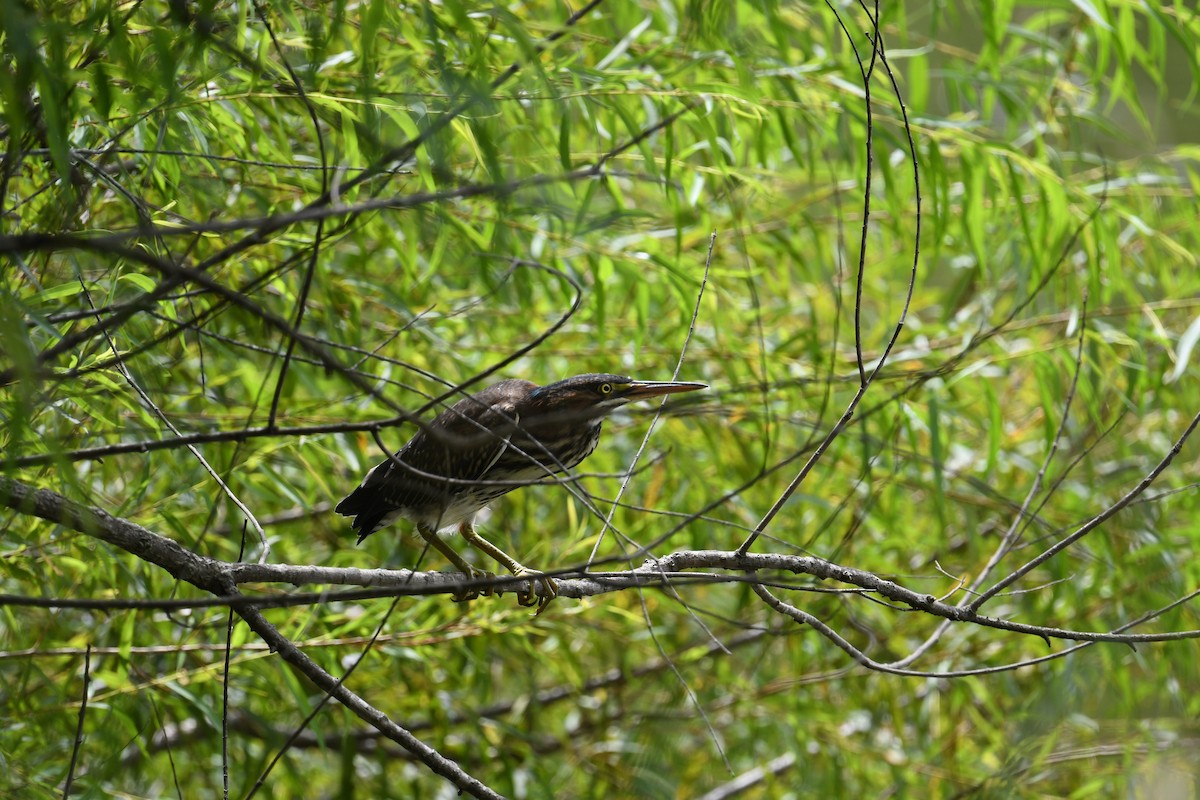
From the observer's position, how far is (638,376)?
12.7 ft

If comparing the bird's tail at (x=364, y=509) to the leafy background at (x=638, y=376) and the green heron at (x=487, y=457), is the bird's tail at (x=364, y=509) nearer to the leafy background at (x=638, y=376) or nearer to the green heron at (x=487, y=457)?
the green heron at (x=487, y=457)

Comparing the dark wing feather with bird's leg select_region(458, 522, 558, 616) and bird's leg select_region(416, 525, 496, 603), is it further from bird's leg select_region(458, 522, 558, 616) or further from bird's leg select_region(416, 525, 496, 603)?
bird's leg select_region(458, 522, 558, 616)

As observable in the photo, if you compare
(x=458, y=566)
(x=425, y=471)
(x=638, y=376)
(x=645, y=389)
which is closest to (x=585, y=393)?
(x=645, y=389)

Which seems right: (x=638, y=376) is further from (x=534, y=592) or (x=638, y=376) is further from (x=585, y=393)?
(x=534, y=592)

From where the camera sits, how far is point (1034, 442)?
4.73 meters

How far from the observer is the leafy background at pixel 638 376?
2174 mm

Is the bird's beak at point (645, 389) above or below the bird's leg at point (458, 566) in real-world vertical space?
above

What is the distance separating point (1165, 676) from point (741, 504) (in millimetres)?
1627

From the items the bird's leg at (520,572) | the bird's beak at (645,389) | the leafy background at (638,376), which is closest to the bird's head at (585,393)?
the bird's beak at (645,389)

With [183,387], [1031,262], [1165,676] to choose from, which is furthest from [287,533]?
[1165,676]

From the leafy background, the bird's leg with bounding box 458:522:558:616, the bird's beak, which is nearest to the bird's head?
the bird's beak

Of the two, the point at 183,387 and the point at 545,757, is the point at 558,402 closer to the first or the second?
the point at 183,387

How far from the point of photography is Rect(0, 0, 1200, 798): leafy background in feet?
7.13

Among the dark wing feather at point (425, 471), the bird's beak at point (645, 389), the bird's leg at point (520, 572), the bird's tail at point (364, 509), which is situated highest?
the bird's beak at point (645, 389)
